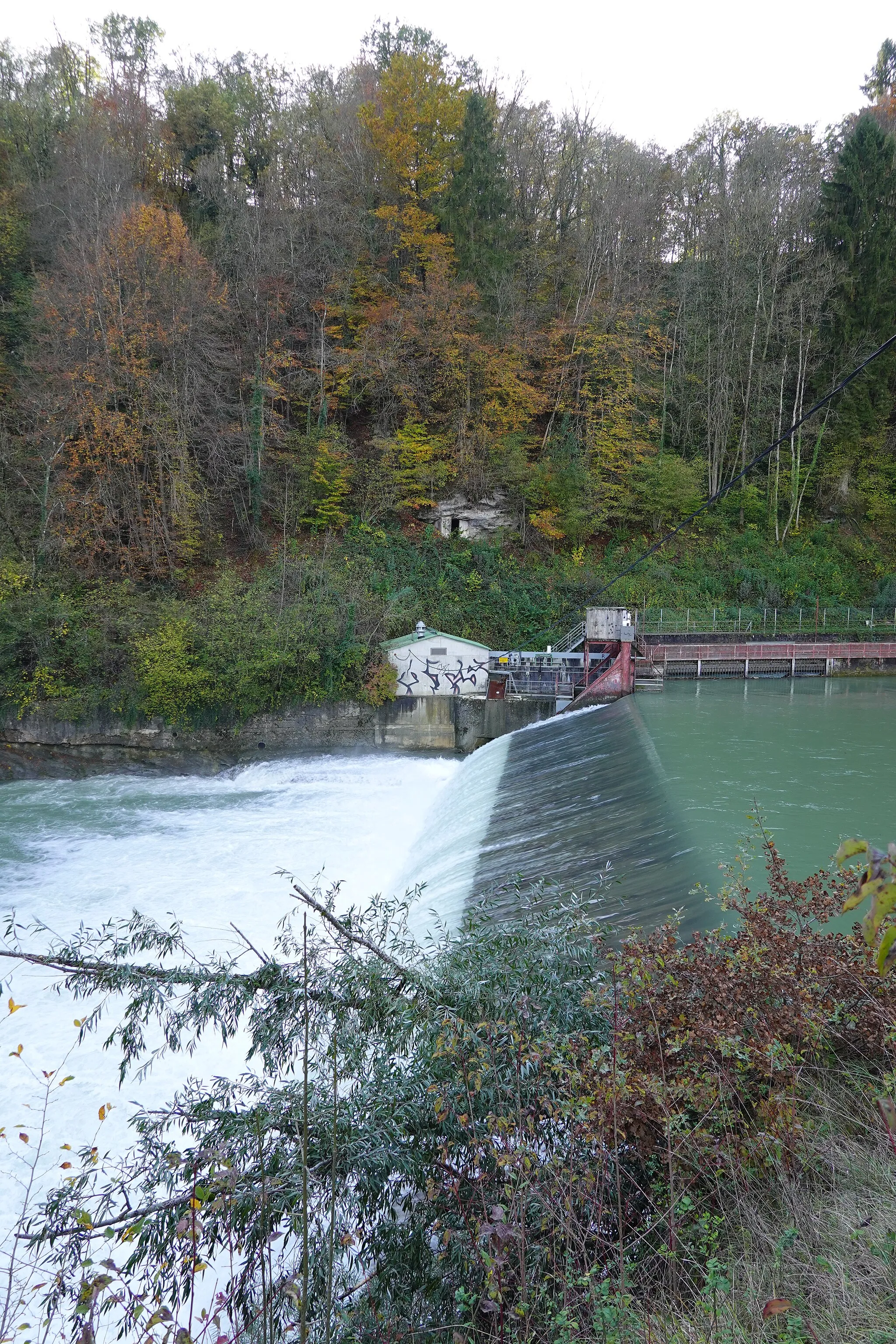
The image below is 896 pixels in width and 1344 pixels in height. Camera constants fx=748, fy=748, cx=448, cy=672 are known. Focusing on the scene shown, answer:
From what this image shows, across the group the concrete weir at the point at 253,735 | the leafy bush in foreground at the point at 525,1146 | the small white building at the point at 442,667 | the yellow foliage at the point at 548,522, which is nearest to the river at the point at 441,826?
the concrete weir at the point at 253,735

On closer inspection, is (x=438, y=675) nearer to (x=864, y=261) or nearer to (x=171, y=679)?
(x=171, y=679)

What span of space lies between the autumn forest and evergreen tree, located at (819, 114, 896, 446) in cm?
12

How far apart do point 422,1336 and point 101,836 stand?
1286 cm

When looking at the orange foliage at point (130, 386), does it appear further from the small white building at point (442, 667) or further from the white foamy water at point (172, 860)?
the small white building at point (442, 667)

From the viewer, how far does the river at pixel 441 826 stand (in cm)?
839

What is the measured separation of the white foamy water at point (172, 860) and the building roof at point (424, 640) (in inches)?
122

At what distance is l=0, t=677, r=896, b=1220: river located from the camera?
330 inches

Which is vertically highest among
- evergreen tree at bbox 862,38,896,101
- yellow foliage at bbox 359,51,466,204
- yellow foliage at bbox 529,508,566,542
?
evergreen tree at bbox 862,38,896,101

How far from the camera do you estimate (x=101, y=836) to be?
47.3 ft

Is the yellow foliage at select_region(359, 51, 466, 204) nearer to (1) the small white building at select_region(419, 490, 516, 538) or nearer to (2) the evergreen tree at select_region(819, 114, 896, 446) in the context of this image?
(1) the small white building at select_region(419, 490, 516, 538)

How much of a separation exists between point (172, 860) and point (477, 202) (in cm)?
2717

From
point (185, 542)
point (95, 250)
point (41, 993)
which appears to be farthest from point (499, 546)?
point (41, 993)

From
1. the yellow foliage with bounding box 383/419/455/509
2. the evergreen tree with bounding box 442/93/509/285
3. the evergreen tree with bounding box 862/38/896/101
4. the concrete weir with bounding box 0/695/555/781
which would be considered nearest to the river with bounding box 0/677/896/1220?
the concrete weir with bounding box 0/695/555/781

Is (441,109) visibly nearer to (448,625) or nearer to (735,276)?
(735,276)
